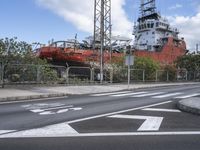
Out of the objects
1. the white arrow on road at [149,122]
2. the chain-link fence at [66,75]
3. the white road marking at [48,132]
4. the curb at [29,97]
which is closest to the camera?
the white road marking at [48,132]

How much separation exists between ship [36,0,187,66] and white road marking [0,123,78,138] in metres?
30.2

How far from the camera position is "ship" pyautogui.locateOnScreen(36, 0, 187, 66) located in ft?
134

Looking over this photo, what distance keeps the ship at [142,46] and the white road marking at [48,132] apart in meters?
30.2

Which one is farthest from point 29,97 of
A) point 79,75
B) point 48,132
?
point 79,75

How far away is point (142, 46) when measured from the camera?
6706 centimetres

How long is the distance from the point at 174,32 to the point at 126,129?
200ft

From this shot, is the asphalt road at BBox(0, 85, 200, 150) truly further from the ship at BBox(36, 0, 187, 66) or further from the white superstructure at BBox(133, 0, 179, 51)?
the white superstructure at BBox(133, 0, 179, 51)

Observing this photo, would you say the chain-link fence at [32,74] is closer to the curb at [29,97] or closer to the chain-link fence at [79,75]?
the chain-link fence at [79,75]

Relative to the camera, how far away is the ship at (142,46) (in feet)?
134

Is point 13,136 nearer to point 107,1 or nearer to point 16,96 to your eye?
point 16,96

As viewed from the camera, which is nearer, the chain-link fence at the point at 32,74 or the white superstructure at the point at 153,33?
the chain-link fence at the point at 32,74

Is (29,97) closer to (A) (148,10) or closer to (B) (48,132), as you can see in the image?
(B) (48,132)

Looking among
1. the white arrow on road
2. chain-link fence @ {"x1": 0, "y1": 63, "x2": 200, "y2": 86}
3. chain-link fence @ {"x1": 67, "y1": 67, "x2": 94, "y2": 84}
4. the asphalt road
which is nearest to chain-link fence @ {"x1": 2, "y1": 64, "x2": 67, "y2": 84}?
chain-link fence @ {"x1": 0, "y1": 63, "x2": 200, "y2": 86}

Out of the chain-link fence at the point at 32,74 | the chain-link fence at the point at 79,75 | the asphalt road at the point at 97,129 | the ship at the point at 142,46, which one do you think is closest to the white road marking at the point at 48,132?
the asphalt road at the point at 97,129
